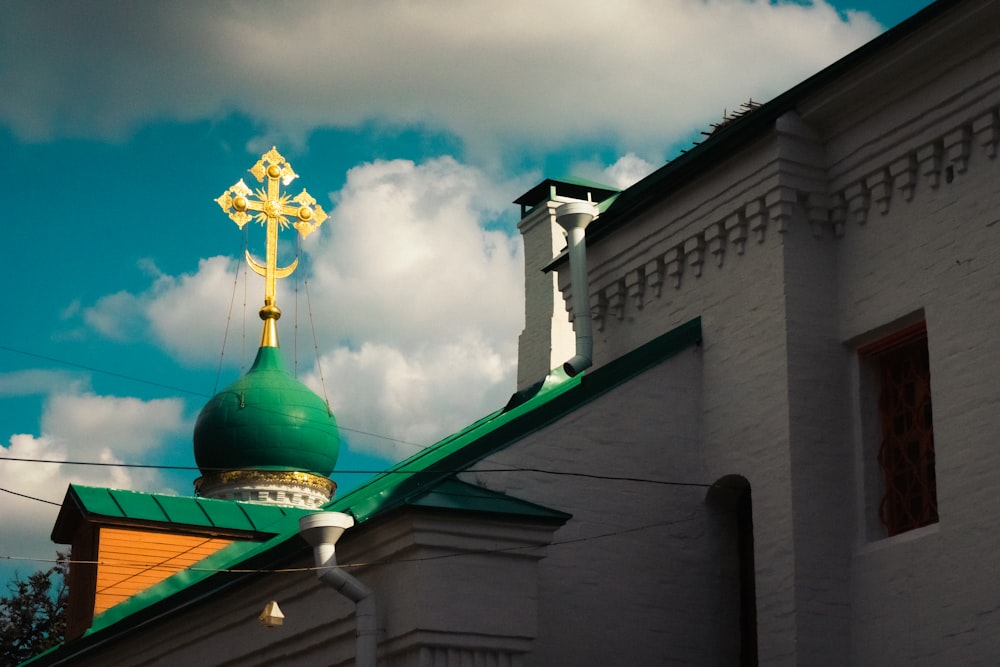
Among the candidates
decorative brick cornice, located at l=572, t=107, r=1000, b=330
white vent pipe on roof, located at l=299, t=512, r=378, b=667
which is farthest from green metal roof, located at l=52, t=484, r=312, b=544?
white vent pipe on roof, located at l=299, t=512, r=378, b=667

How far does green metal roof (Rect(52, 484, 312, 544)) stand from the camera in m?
17.3

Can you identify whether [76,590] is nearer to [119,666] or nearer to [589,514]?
[119,666]

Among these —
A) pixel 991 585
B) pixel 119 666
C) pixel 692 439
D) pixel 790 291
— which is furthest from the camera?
pixel 119 666

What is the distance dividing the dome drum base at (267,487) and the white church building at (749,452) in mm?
9148

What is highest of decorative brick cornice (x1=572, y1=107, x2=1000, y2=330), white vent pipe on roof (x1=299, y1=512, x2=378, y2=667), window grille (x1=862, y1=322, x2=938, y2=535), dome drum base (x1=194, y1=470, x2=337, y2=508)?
dome drum base (x1=194, y1=470, x2=337, y2=508)

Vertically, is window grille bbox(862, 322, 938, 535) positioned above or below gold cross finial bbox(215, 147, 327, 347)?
below

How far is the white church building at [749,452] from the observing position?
34.0ft

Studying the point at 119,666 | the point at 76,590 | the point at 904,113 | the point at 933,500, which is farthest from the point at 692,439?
the point at 76,590

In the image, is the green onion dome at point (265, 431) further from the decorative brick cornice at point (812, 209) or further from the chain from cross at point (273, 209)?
the decorative brick cornice at point (812, 209)

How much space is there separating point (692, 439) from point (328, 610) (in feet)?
10.0

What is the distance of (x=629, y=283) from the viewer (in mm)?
13461

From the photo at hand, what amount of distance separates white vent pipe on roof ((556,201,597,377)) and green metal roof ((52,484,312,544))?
5.65 m

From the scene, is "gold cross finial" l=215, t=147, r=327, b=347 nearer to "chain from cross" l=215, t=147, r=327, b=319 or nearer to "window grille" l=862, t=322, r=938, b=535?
"chain from cross" l=215, t=147, r=327, b=319

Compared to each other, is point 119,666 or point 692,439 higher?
point 692,439
